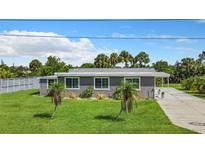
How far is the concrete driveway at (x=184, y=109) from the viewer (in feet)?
35.7

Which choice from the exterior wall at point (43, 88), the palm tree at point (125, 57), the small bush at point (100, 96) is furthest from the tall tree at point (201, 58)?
the exterior wall at point (43, 88)

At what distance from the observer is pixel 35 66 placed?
473 inches

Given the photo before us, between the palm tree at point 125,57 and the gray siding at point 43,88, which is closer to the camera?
the palm tree at point 125,57

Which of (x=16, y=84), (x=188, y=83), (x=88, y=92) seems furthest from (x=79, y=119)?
(x=16, y=84)

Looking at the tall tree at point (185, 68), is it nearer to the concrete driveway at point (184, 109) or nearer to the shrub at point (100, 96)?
the concrete driveway at point (184, 109)

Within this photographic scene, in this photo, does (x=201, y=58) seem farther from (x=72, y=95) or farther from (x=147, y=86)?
(x=72, y=95)

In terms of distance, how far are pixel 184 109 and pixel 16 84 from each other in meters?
Result: 7.93

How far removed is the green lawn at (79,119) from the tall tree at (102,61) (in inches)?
58.3

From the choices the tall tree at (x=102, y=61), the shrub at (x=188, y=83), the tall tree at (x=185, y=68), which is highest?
the tall tree at (x=102, y=61)

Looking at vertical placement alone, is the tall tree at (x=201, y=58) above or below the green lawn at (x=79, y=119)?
above

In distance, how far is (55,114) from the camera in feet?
39.5

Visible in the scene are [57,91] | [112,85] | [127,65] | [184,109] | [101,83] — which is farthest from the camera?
[101,83]
